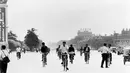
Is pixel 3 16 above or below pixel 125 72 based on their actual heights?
above

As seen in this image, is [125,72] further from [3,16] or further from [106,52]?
[3,16]

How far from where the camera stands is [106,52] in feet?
79.9

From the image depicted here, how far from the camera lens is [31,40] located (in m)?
136

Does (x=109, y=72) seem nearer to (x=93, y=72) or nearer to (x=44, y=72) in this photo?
(x=93, y=72)

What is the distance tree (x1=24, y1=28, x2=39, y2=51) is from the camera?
13440 centimetres

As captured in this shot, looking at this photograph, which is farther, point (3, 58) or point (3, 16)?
point (3, 16)

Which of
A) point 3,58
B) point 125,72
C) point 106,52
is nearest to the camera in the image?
point 3,58

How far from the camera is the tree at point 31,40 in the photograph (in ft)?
441

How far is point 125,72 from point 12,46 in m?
108

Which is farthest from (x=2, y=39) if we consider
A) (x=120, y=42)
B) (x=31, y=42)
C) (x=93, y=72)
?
(x=120, y=42)

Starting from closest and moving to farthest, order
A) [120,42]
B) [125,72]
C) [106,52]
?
1. [125,72]
2. [106,52]
3. [120,42]

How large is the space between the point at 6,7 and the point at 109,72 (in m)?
81.4

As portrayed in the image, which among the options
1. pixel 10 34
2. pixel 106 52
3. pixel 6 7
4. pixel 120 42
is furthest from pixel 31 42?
pixel 106 52

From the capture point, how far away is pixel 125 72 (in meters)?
20.2
